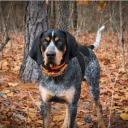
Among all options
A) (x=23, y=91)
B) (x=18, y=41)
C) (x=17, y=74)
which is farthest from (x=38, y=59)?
(x=18, y=41)

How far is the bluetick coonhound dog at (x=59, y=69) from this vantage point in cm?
546

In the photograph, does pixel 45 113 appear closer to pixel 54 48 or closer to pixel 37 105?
pixel 37 105

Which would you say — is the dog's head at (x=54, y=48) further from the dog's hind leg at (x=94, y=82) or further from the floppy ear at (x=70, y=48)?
the dog's hind leg at (x=94, y=82)

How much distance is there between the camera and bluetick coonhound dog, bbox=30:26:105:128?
215 inches

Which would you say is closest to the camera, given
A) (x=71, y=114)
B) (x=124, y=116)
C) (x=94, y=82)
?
(x=71, y=114)

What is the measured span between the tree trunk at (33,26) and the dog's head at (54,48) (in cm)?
293

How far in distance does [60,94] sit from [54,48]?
2.50 feet

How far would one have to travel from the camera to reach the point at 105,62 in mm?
12156

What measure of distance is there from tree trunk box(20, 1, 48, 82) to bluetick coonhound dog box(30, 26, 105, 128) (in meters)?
2.31

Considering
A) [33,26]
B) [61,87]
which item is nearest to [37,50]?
[61,87]

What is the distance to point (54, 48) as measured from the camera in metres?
5.34

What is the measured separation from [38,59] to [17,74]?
4.00 meters

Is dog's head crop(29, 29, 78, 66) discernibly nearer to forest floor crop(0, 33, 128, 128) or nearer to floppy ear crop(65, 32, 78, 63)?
floppy ear crop(65, 32, 78, 63)

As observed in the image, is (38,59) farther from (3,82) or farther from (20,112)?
(3,82)
